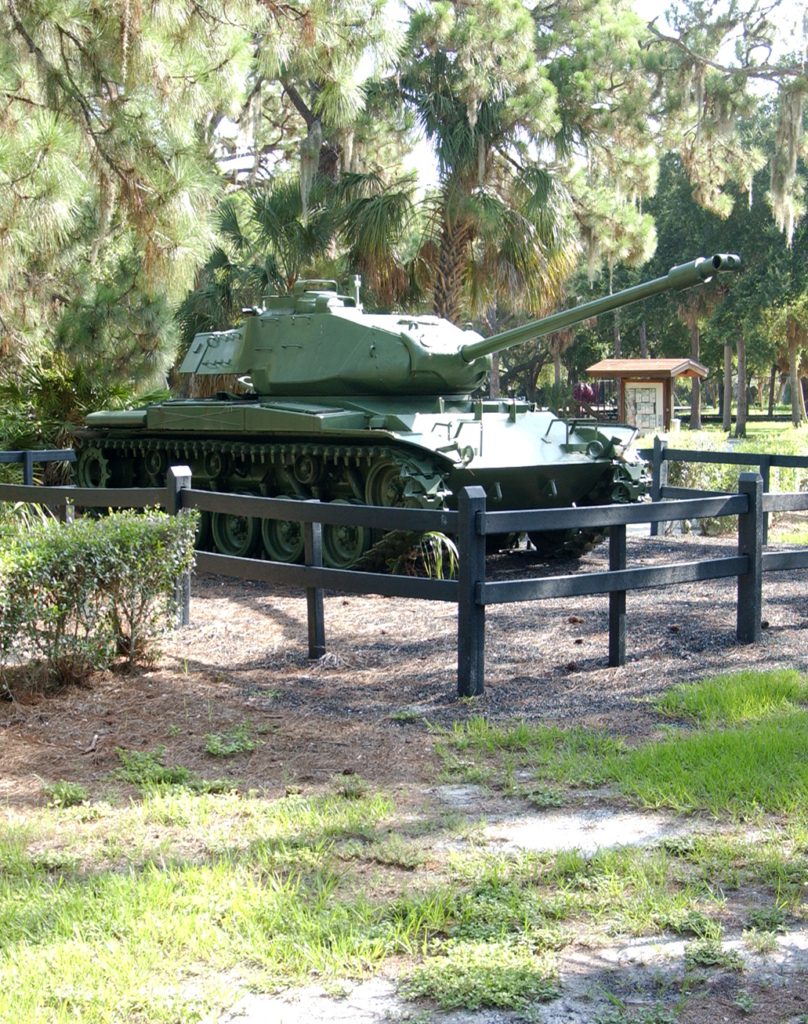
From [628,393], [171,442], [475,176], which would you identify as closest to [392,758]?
[171,442]

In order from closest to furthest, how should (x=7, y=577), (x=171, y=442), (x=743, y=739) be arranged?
1. (x=743, y=739)
2. (x=7, y=577)
3. (x=171, y=442)

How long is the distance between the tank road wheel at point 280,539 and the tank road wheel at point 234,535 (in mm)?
133

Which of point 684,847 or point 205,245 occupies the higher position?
point 205,245

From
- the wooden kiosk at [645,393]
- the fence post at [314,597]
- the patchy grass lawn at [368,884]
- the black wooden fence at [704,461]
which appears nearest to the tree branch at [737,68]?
the wooden kiosk at [645,393]

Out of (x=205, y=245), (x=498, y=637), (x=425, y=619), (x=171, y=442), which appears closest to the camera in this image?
(x=498, y=637)

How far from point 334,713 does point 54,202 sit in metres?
5.09

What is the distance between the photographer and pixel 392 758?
18.2 ft

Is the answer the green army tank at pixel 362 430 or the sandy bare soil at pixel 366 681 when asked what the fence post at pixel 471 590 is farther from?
the green army tank at pixel 362 430

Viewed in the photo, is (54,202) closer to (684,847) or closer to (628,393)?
(684,847)

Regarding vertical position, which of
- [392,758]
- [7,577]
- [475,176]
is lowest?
[392,758]

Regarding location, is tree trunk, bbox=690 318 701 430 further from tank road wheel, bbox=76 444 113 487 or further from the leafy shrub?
the leafy shrub

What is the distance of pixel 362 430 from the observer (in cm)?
1114

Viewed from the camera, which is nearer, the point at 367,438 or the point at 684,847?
the point at 684,847

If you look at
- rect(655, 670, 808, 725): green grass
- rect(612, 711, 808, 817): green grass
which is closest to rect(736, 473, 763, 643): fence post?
rect(655, 670, 808, 725): green grass
